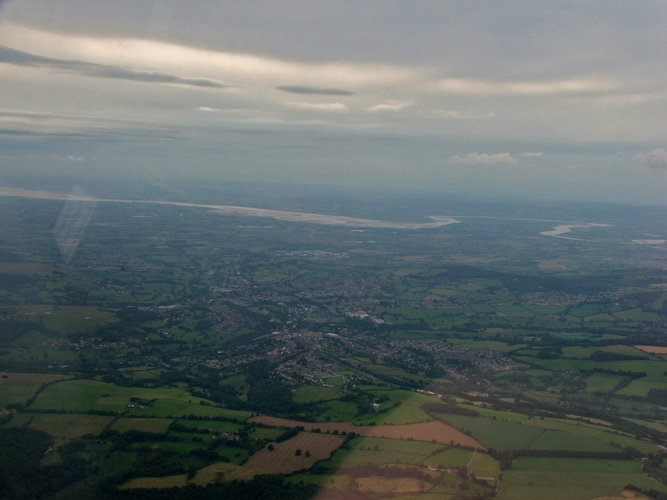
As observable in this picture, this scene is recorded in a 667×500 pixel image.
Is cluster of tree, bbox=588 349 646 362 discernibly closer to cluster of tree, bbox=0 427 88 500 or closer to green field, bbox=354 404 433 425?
green field, bbox=354 404 433 425

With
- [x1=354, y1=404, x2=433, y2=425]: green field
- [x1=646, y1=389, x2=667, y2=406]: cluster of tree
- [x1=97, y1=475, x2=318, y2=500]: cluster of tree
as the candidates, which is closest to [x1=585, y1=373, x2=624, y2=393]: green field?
[x1=646, y1=389, x2=667, y2=406]: cluster of tree

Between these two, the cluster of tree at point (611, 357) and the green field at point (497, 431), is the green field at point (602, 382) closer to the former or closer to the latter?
the cluster of tree at point (611, 357)

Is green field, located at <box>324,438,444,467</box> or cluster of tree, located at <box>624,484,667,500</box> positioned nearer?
cluster of tree, located at <box>624,484,667,500</box>

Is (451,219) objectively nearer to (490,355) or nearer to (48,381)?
(490,355)

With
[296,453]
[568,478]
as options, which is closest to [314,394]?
[296,453]

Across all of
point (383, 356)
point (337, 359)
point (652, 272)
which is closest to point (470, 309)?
point (383, 356)

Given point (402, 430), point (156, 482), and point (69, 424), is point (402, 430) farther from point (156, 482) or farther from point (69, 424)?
point (69, 424)

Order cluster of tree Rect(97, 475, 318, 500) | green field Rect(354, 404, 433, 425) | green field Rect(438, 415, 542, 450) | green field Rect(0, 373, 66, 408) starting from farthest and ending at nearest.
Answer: green field Rect(354, 404, 433, 425), green field Rect(0, 373, 66, 408), green field Rect(438, 415, 542, 450), cluster of tree Rect(97, 475, 318, 500)

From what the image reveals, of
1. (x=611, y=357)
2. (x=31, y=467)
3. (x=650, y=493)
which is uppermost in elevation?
(x=611, y=357)

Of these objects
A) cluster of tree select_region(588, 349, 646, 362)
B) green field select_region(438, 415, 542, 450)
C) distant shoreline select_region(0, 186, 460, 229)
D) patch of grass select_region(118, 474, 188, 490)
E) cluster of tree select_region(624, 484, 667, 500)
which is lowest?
patch of grass select_region(118, 474, 188, 490)

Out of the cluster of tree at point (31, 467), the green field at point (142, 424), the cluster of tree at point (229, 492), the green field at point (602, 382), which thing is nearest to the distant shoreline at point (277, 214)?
the green field at point (602, 382)

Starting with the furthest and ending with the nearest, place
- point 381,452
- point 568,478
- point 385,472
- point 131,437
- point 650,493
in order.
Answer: point 131,437 < point 381,452 < point 568,478 < point 385,472 < point 650,493
